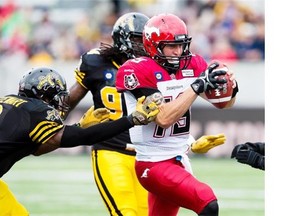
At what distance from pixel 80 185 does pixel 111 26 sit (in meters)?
4.24

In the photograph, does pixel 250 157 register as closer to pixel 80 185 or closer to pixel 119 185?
pixel 119 185

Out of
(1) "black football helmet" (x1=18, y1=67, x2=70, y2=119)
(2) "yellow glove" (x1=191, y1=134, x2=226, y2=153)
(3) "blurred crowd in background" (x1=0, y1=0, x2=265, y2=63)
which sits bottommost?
(3) "blurred crowd in background" (x1=0, y1=0, x2=265, y2=63)

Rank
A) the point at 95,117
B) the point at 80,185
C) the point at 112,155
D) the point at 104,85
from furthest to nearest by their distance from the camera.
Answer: the point at 80,185 → the point at 104,85 → the point at 112,155 → the point at 95,117

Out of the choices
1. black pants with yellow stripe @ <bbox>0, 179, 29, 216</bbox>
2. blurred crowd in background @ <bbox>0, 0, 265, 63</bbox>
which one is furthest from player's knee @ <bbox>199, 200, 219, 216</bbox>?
blurred crowd in background @ <bbox>0, 0, 265, 63</bbox>

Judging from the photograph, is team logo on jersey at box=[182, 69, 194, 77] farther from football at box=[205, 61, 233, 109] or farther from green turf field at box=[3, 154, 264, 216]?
green turf field at box=[3, 154, 264, 216]

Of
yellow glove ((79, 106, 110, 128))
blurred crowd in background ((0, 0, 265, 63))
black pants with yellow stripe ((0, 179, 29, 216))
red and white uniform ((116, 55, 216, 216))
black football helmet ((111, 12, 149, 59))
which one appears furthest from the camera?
blurred crowd in background ((0, 0, 265, 63))

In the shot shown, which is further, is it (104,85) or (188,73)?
(104,85)

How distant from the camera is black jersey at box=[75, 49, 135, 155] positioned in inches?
237

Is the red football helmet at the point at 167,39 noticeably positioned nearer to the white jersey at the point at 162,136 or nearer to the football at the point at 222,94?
the white jersey at the point at 162,136

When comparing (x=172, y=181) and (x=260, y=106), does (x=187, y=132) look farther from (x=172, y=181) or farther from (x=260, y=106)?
(x=260, y=106)

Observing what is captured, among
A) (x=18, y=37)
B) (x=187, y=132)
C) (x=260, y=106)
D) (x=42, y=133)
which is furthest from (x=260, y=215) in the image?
(x=18, y=37)

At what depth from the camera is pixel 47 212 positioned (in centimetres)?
844

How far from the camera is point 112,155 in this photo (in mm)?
5949

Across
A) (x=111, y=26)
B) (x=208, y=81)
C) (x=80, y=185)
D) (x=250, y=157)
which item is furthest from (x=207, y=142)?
(x=111, y=26)
